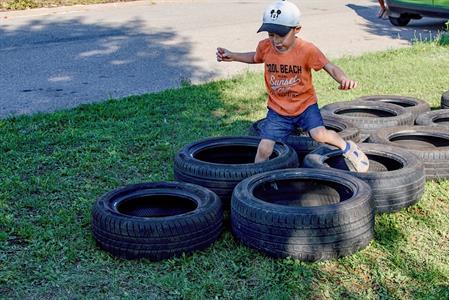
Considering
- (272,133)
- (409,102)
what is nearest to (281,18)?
(272,133)

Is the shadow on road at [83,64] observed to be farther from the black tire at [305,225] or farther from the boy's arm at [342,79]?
the black tire at [305,225]

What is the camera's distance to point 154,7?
17.3 m

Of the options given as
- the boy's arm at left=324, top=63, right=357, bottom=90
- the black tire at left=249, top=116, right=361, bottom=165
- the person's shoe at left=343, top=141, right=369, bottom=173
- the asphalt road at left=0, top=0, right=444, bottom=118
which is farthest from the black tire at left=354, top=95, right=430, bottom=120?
the asphalt road at left=0, top=0, right=444, bottom=118

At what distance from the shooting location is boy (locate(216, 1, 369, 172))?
4.92 metres

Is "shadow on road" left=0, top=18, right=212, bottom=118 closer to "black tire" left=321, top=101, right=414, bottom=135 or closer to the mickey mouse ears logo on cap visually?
"black tire" left=321, top=101, right=414, bottom=135

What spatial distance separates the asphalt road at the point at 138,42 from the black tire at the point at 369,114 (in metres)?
2.98

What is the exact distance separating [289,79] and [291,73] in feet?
0.16

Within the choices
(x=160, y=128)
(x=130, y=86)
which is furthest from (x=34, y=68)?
(x=160, y=128)

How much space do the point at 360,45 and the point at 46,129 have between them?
22.5 ft

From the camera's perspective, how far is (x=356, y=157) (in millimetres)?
5258

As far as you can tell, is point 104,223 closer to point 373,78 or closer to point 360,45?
point 373,78

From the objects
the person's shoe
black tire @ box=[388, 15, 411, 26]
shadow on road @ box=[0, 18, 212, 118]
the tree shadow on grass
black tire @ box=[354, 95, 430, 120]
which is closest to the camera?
the tree shadow on grass

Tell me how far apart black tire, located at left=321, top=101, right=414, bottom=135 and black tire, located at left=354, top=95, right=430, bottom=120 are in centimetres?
17

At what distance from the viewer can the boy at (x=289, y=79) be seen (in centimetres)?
492
